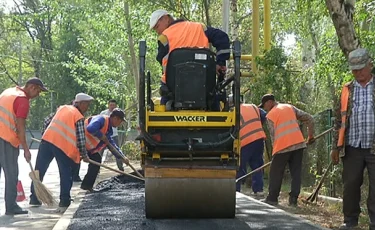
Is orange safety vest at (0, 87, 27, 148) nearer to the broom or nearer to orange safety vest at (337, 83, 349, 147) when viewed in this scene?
the broom

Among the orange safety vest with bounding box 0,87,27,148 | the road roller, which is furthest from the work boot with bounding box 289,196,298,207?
the orange safety vest with bounding box 0,87,27,148

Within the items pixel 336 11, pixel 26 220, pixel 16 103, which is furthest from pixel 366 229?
pixel 16 103

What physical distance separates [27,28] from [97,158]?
139 ft

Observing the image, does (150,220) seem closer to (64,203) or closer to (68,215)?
(68,215)

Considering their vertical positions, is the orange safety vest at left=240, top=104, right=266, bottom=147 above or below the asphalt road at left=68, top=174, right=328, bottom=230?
above

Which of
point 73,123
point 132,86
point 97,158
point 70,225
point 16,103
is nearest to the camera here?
point 70,225

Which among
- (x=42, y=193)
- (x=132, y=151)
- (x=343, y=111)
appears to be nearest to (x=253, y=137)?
(x=42, y=193)

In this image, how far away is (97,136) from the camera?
10.6 meters

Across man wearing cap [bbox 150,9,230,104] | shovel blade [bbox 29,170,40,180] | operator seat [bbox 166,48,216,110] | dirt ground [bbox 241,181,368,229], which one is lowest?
dirt ground [bbox 241,181,368,229]

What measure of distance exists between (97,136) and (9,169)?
7.39 ft

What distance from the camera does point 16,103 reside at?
8445 millimetres

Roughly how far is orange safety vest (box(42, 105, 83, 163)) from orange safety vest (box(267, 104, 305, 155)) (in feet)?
8.74

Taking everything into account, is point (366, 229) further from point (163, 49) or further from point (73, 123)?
point (73, 123)

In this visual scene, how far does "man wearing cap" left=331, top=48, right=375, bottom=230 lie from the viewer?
6.70 meters
